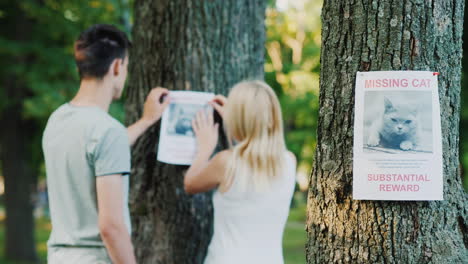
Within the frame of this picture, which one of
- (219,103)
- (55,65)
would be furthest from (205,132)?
(55,65)

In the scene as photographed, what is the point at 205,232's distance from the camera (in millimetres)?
4137

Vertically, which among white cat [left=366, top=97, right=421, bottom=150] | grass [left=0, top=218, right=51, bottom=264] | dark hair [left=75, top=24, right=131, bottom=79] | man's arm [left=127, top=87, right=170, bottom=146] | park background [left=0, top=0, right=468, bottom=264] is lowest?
grass [left=0, top=218, right=51, bottom=264]

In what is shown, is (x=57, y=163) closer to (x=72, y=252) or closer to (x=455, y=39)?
(x=72, y=252)

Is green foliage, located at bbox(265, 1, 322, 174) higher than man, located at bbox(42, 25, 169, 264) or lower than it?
higher

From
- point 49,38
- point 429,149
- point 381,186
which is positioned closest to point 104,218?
point 381,186

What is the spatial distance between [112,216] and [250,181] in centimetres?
86

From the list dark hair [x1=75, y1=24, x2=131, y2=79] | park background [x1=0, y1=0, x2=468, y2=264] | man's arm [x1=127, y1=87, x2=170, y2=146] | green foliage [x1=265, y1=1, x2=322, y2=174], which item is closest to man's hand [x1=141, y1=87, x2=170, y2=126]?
man's arm [x1=127, y1=87, x2=170, y2=146]

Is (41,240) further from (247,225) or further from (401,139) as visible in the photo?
(401,139)

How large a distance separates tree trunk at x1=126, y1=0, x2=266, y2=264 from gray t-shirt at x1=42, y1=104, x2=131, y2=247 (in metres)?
1.18

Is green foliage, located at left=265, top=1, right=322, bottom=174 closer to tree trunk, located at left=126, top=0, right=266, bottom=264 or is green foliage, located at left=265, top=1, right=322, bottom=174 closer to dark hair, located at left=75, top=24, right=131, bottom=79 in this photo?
tree trunk, located at left=126, top=0, right=266, bottom=264

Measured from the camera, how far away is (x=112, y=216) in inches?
109

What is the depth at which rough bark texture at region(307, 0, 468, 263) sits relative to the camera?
2172 millimetres

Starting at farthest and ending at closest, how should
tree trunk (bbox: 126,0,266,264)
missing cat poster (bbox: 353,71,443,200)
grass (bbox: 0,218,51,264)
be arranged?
grass (bbox: 0,218,51,264) → tree trunk (bbox: 126,0,266,264) → missing cat poster (bbox: 353,71,443,200)

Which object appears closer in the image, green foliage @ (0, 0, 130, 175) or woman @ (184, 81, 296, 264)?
woman @ (184, 81, 296, 264)
